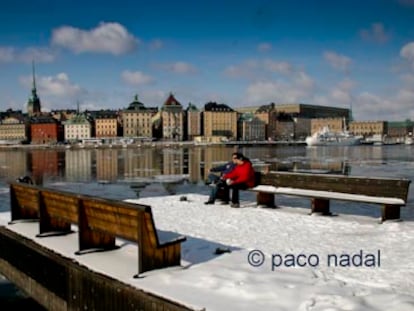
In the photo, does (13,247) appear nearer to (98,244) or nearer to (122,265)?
(98,244)

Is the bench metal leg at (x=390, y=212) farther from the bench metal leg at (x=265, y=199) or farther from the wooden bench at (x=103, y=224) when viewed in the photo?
the wooden bench at (x=103, y=224)

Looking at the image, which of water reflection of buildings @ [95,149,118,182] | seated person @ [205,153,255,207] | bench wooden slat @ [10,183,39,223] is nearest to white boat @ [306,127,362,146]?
water reflection of buildings @ [95,149,118,182]

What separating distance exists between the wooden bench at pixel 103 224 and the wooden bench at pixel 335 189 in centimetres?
619

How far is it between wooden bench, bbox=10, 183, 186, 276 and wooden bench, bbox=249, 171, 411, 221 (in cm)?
619

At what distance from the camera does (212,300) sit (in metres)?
5.75

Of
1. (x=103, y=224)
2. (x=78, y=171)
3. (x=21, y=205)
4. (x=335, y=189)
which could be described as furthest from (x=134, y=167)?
(x=103, y=224)

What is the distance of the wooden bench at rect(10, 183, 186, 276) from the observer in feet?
21.9

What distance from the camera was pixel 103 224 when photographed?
24.6 ft

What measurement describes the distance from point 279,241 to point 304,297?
3.34 meters

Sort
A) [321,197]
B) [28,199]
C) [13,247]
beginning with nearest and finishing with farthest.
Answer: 1. [13,247]
2. [28,199]
3. [321,197]

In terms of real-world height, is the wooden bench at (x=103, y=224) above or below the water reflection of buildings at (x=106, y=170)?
above

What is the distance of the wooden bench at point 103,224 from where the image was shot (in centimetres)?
668

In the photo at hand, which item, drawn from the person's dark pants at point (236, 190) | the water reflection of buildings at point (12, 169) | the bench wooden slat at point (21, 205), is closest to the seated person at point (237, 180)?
the person's dark pants at point (236, 190)

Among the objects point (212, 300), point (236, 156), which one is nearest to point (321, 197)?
point (236, 156)
